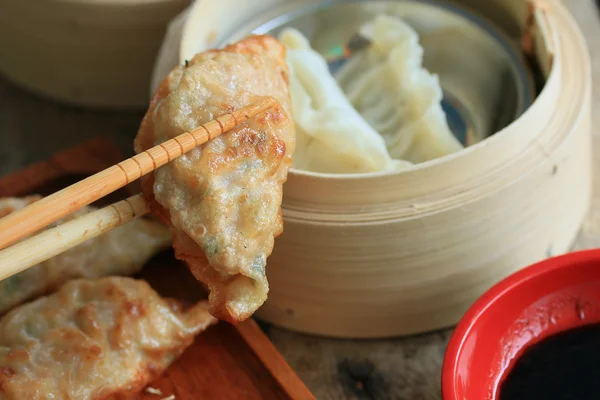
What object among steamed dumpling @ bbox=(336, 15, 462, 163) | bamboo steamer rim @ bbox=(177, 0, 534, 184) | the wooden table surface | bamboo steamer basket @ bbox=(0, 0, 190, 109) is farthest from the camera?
bamboo steamer basket @ bbox=(0, 0, 190, 109)

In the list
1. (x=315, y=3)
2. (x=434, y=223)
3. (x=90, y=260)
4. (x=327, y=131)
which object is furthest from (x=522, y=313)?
(x=315, y=3)

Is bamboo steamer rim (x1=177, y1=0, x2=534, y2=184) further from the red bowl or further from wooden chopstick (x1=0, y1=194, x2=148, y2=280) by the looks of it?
wooden chopstick (x1=0, y1=194, x2=148, y2=280)

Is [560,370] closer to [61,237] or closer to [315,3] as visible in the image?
[61,237]

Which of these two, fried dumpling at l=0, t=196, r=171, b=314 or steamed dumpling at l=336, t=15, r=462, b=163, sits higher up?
steamed dumpling at l=336, t=15, r=462, b=163

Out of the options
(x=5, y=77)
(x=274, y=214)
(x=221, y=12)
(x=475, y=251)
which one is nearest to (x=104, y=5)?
(x=221, y=12)

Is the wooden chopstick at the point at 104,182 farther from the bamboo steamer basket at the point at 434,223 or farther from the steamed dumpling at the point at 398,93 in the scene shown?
the steamed dumpling at the point at 398,93

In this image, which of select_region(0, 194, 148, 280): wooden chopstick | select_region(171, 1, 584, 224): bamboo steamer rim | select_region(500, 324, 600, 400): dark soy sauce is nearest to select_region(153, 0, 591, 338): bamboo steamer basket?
select_region(171, 1, 584, 224): bamboo steamer rim
